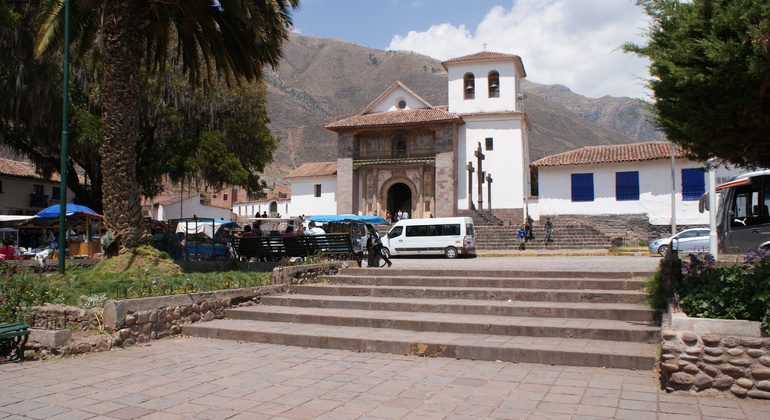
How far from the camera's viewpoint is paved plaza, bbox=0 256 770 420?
4746 millimetres

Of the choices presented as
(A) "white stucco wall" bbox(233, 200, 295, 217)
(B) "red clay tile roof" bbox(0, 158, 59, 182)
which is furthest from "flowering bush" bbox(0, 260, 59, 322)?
(A) "white stucco wall" bbox(233, 200, 295, 217)

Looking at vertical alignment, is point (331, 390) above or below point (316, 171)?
below

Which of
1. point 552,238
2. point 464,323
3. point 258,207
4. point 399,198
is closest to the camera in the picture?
point 464,323

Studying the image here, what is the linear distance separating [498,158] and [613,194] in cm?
820

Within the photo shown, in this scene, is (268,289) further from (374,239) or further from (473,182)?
(473,182)

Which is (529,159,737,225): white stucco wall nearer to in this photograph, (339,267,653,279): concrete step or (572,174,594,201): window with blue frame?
(572,174,594,201): window with blue frame

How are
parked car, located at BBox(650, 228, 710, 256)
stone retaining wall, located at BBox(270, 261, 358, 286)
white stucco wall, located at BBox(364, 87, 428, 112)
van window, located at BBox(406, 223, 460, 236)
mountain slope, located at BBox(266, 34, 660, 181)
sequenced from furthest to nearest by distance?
1. mountain slope, located at BBox(266, 34, 660, 181)
2. white stucco wall, located at BBox(364, 87, 428, 112)
3. van window, located at BBox(406, 223, 460, 236)
4. parked car, located at BBox(650, 228, 710, 256)
5. stone retaining wall, located at BBox(270, 261, 358, 286)

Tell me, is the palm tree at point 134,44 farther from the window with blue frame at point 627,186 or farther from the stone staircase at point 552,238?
the window with blue frame at point 627,186

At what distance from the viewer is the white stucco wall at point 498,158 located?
122 feet

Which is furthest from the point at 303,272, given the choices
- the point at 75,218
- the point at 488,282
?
the point at 75,218

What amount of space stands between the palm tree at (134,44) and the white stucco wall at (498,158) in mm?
26116

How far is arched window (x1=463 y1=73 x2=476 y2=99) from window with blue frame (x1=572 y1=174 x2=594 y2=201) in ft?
32.4

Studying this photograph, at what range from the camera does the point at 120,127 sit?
35.6ft

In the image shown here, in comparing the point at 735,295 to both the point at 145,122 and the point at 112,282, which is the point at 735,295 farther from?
the point at 145,122
